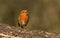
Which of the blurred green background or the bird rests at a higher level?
the blurred green background

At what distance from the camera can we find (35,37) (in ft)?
34.7

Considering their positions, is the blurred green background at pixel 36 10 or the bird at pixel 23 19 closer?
the bird at pixel 23 19

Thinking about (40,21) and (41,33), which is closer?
(41,33)

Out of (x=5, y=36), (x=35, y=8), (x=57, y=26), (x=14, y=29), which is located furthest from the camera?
(x=35, y=8)

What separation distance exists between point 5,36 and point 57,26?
967cm

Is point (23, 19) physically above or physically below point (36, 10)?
below

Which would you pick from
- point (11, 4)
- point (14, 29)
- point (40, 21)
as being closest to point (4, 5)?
point (11, 4)

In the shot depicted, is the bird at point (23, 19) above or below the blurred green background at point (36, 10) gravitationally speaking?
below

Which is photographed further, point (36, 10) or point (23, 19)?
point (36, 10)

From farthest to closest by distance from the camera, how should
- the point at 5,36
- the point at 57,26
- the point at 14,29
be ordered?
1. the point at 57,26
2. the point at 14,29
3. the point at 5,36

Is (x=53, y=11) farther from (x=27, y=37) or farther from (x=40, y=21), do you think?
(x=27, y=37)

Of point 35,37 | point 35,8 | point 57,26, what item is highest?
point 35,8

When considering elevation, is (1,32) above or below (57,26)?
below

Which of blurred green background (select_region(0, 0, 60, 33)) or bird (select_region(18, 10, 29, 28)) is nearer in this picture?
bird (select_region(18, 10, 29, 28))
